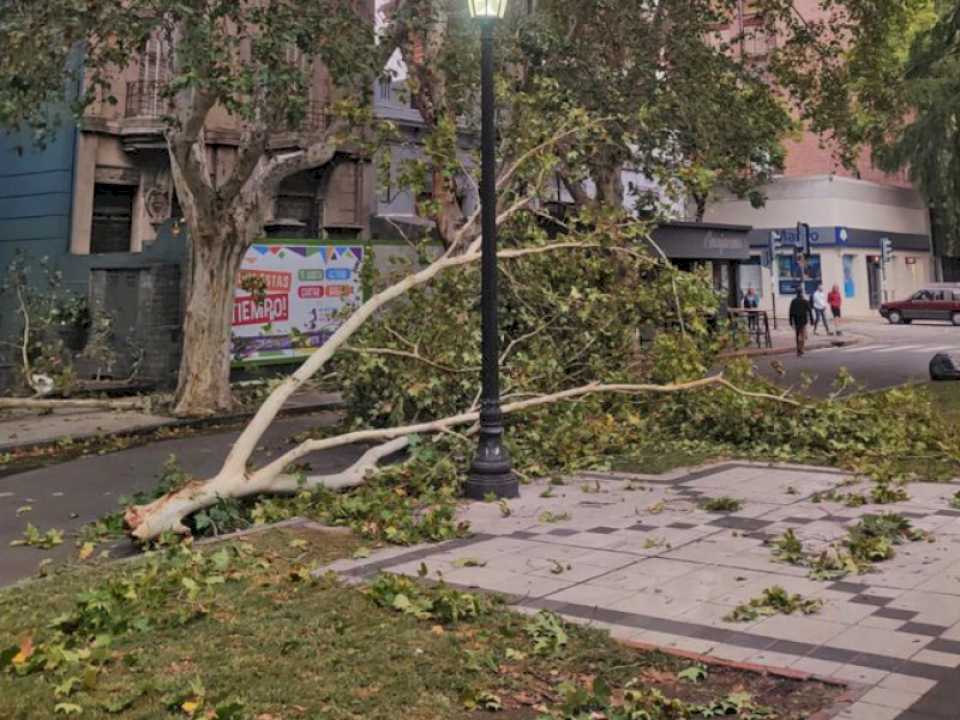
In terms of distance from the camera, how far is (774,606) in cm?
524

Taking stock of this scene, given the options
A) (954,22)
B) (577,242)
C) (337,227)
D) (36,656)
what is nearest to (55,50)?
(577,242)

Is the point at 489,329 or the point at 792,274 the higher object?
the point at 792,274

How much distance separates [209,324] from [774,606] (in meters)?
12.1

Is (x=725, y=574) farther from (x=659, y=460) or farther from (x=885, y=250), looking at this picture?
(x=885, y=250)

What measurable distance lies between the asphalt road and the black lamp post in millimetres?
4619

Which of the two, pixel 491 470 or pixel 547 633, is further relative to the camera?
pixel 491 470

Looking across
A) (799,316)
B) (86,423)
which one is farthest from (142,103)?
(799,316)

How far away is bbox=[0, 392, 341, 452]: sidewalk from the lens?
13781 millimetres

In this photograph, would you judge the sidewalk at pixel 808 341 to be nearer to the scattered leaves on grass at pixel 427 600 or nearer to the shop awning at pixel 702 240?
the shop awning at pixel 702 240

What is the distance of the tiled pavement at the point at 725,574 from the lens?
442 cm

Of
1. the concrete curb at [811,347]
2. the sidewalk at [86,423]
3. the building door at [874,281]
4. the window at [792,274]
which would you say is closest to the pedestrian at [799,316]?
the concrete curb at [811,347]

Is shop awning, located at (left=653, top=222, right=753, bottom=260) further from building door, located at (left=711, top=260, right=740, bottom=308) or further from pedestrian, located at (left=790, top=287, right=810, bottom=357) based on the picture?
pedestrian, located at (left=790, top=287, right=810, bottom=357)

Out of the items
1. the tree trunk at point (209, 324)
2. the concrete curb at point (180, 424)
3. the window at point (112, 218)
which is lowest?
the concrete curb at point (180, 424)

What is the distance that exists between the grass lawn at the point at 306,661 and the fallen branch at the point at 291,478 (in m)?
1.50
